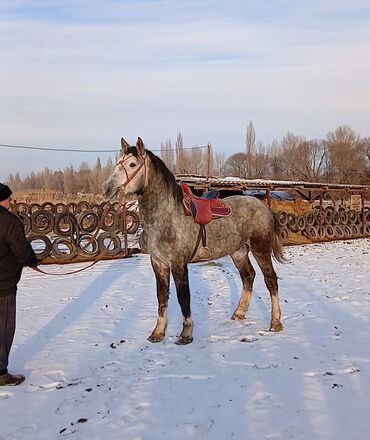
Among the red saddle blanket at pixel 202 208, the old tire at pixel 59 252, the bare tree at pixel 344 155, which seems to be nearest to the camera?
the red saddle blanket at pixel 202 208

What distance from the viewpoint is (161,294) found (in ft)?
19.0

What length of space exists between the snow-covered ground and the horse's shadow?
0.07 feet

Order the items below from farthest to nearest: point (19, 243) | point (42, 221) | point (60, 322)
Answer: point (42, 221) → point (60, 322) → point (19, 243)

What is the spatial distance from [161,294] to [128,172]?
162 cm

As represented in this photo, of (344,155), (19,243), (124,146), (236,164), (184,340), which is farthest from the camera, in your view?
(236,164)

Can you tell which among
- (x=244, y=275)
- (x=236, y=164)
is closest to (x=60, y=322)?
(x=244, y=275)

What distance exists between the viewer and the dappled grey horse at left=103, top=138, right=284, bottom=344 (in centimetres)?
539

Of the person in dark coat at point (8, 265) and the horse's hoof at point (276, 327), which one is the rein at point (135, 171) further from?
the horse's hoof at point (276, 327)

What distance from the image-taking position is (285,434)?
3.37 metres

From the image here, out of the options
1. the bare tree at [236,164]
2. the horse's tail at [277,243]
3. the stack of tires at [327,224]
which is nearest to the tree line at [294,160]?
Result: the bare tree at [236,164]

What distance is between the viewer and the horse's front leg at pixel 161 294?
5.71 m

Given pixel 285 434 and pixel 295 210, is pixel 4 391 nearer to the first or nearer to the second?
pixel 285 434

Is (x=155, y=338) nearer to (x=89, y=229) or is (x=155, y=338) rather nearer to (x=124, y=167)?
(x=124, y=167)

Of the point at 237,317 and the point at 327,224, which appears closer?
the point at 237,317
